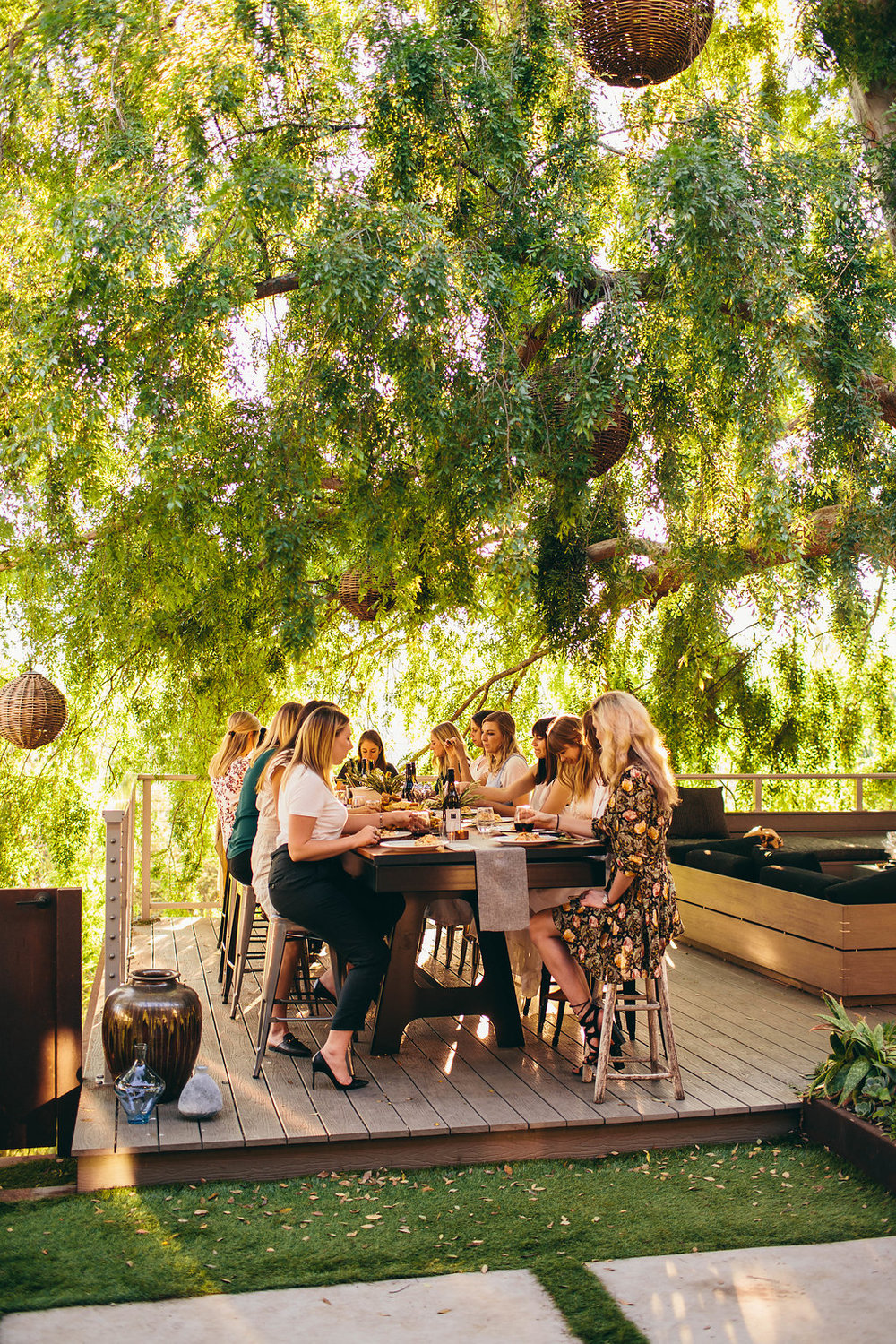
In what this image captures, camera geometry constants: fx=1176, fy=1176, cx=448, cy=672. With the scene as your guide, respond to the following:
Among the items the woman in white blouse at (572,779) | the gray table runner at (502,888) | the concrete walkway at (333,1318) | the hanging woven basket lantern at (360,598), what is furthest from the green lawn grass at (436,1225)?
the hanging woven basket lantern at (360,598)

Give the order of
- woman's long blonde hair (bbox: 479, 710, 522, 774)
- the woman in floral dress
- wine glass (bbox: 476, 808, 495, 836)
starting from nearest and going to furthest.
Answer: the woman in floral dress, wine glass (bbox: 476, 808, 495, 836), woman's long blonde hair (bbox: 479, 710, 522, 774)

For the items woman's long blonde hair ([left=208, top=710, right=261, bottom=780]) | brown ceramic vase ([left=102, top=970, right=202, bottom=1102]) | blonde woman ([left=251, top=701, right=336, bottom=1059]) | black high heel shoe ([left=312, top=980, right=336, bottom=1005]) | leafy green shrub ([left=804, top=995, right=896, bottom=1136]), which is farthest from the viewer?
woman's long blonde hair ([left=208, top=710, right=261, bottom=780])

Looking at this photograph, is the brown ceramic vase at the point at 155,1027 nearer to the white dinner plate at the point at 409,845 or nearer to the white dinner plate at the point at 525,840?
the white dinner plate at the point at 409,845

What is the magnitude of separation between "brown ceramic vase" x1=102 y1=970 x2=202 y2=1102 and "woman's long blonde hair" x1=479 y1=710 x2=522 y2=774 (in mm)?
2858

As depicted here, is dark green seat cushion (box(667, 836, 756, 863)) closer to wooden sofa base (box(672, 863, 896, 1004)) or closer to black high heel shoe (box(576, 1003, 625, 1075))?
wooden sofa base (box(672, 863, 896, 1004))

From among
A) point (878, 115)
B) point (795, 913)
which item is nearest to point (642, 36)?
point (878, 115)

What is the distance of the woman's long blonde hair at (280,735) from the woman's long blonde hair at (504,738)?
4.91 feet

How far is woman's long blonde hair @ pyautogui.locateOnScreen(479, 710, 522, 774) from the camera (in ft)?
21.7

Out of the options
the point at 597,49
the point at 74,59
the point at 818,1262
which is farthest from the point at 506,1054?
the point at 74,59

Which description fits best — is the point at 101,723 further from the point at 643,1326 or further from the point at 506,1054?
the point at 643,1326

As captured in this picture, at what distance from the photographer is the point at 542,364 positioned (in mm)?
6609

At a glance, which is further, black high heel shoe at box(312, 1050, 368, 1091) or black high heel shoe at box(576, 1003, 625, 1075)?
black high heel shoe at box(576, 1003, 625, 1075)

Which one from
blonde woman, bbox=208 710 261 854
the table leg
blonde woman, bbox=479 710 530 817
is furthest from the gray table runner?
blonde woman, bbox=208 710 261 854

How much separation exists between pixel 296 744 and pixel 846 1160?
2.37 meters
